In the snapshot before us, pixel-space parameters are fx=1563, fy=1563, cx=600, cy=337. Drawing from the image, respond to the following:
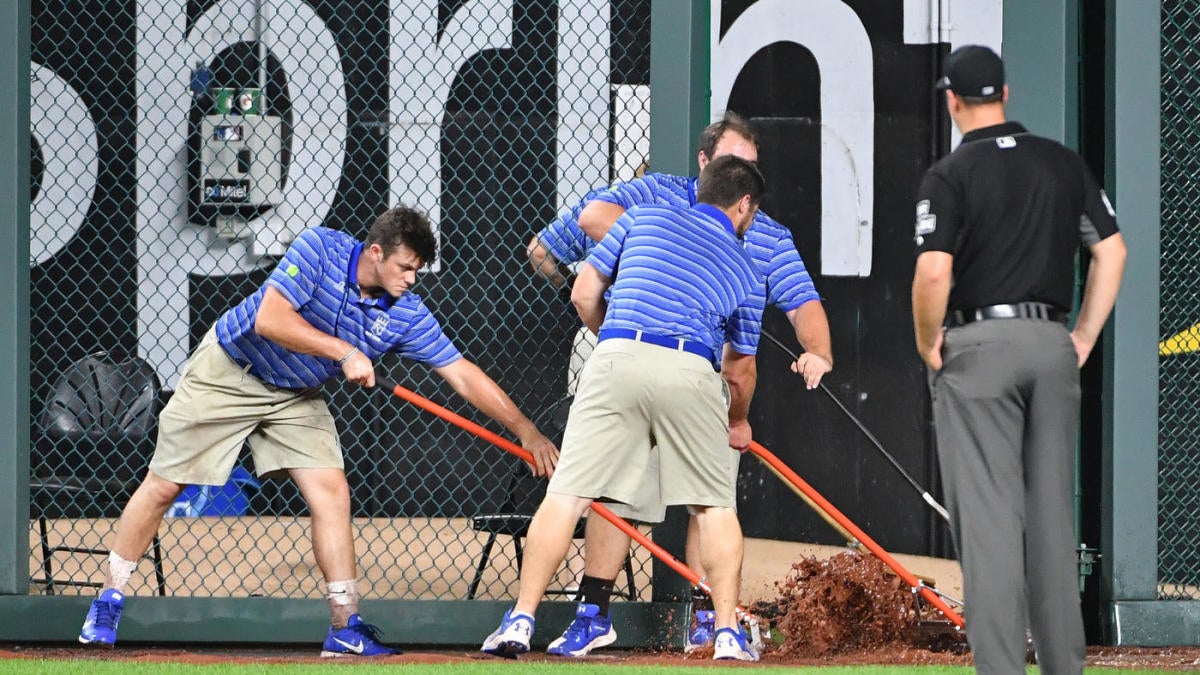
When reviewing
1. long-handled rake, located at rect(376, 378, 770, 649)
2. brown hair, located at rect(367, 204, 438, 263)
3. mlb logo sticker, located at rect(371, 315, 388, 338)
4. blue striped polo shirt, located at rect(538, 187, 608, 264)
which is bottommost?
long-handled rake, located at rect(376, 378, 770, 649)

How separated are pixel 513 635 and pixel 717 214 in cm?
163

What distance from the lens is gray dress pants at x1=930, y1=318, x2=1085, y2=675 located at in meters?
4.26

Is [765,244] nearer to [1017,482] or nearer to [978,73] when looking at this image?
[978,73]

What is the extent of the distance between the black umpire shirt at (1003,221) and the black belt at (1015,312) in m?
0.02

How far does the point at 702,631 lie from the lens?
6.02 meters

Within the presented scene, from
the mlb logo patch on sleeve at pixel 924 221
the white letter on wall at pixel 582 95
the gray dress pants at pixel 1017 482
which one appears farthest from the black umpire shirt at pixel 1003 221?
the white letter on wall at pixel 582 95

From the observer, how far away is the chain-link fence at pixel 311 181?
9711mm

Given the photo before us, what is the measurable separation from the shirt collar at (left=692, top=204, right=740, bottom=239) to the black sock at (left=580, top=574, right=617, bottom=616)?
56.8 inches

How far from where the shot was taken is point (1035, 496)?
4328mm

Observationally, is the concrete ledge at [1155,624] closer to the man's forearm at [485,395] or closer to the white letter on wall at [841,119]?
the man's forearm at [485,395]

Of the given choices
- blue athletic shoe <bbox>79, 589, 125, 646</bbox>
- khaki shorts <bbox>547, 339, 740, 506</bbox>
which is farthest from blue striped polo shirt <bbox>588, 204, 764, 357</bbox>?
blue athletic shoe <bbox>79, 589, 125, 646</bbox>

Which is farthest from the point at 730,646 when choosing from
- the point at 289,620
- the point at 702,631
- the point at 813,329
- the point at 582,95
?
the point at 582,95

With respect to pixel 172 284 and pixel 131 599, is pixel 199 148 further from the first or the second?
pixel 131 599

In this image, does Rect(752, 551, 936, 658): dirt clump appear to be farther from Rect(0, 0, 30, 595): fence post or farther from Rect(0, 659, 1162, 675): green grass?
Rect(0, 0, 30, 595): fence post
